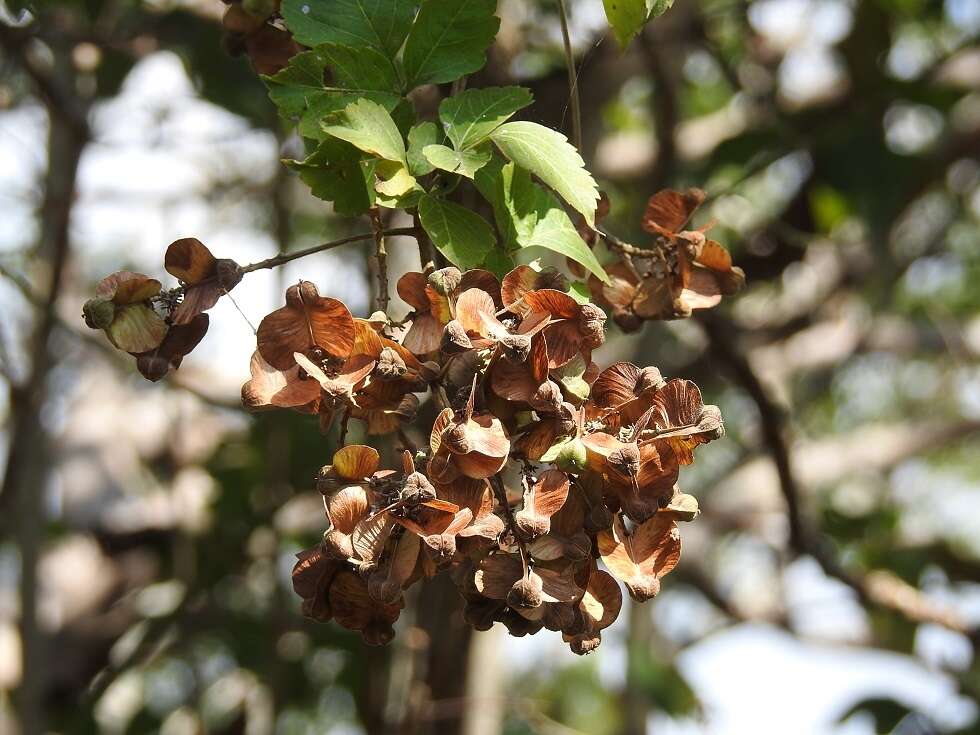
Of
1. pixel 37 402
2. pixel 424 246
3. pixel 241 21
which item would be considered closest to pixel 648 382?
pixel 424 246

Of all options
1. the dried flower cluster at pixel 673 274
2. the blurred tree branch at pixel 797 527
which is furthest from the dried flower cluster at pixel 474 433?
the blurred tree branch at pixel 797 527

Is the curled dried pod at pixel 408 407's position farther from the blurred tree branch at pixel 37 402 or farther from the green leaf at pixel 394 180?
the blurred tree branch at pixel 37 402

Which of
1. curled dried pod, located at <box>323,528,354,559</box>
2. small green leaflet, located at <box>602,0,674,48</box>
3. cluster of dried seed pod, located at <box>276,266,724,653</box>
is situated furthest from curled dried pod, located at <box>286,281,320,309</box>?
small green leaflet, located at <box>602,0,674,48</box>

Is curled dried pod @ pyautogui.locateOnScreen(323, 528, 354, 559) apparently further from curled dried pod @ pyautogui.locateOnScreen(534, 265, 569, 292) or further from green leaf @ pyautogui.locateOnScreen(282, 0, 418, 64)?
green leaf @ pyautogui.locateOnScreen(282, 0, 418, 64)

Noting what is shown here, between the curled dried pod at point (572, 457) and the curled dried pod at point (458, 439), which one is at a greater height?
the curled dried pod at point (458, 439)

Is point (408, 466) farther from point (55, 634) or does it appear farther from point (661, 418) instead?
point (55, 634)

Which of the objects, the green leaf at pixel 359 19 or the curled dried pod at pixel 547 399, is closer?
the curled dried pod at pixel 547 399

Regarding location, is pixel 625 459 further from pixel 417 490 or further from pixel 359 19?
pixel 359 19

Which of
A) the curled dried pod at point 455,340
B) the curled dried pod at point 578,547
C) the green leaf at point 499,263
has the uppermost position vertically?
the curled dried pod at point 455,340

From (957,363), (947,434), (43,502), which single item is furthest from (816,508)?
(43,502)
